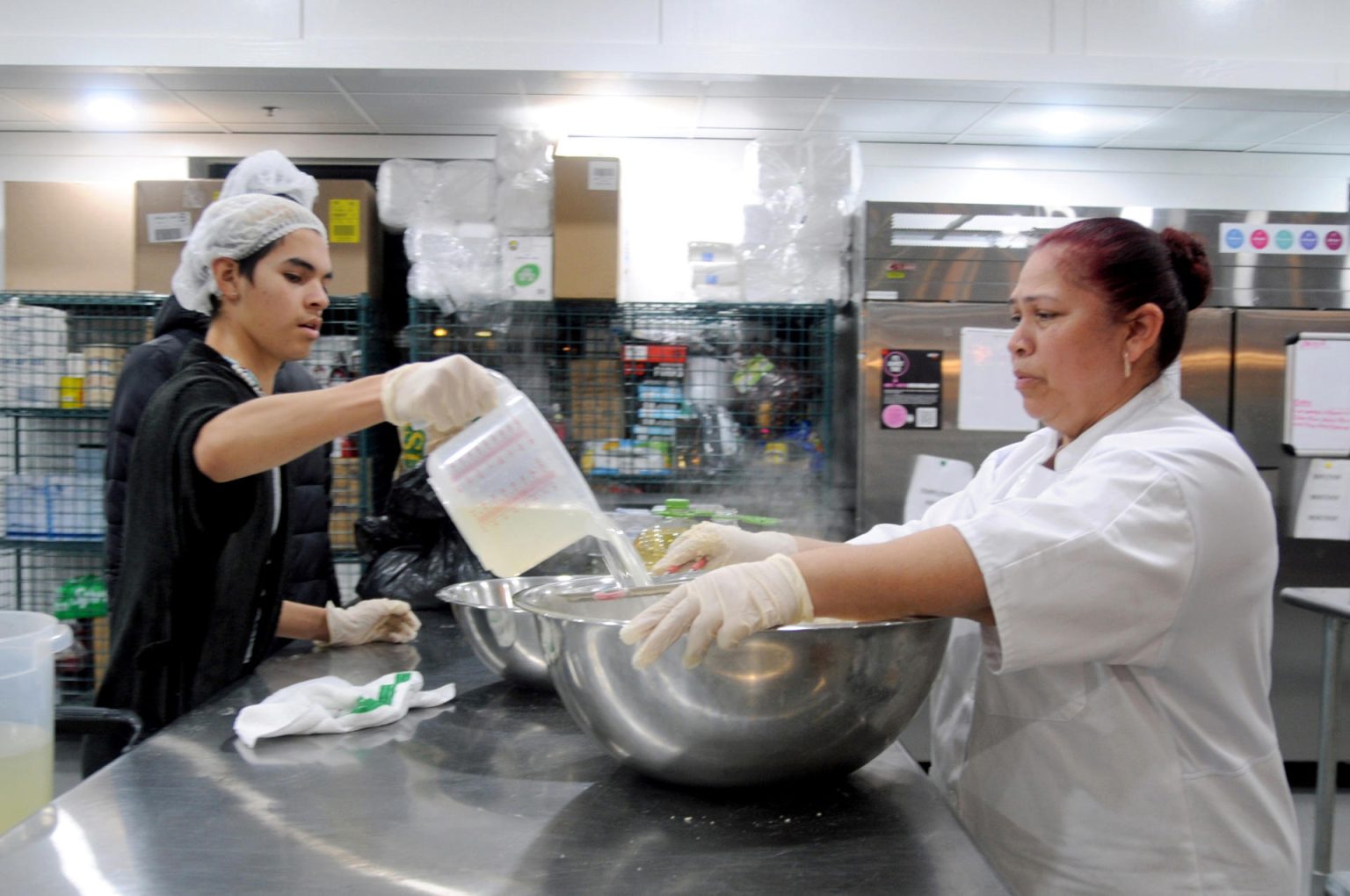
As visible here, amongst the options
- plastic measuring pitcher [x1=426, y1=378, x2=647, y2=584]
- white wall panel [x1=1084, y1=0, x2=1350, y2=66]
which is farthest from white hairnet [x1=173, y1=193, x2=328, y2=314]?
white wall panel [x1=1084, y1=0, x2=1350, y2=66]

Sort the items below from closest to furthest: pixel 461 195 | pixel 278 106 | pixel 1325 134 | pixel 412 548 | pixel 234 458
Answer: pixel 234 458 < pixel 412 548 < pixel 461 195 < pixel 278 106 < pixel 1325 134

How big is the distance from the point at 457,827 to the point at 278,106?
3.35 m

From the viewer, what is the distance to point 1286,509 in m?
3.26

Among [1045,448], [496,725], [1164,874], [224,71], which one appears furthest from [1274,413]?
[224,71]

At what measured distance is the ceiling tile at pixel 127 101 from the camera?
11.3 ft

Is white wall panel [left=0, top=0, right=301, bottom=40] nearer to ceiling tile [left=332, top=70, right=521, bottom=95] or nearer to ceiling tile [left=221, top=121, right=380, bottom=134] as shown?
ceiling tile [left=332, top=70, right=521, bottom=95]

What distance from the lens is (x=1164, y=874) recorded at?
1052mm

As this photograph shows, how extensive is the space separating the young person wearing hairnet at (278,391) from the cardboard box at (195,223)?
95 centimetres

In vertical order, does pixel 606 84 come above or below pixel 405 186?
above

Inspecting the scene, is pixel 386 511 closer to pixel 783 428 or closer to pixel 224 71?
pixel 783 428

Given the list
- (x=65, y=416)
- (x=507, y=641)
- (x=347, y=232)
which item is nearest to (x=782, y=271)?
(x=347, y=232)

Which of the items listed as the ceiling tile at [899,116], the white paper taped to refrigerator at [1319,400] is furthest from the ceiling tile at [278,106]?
the white paper taped to refrigerator at [1319,400]

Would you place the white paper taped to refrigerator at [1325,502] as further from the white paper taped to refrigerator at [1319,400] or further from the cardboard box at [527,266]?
the cardboard box at [527,266]

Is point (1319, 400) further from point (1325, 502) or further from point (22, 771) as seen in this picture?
point (22, 771)
